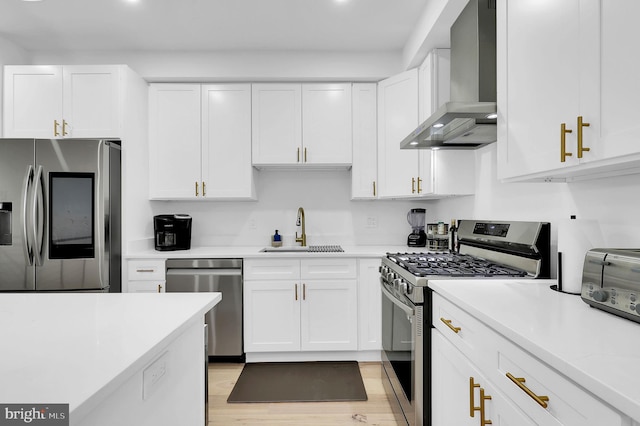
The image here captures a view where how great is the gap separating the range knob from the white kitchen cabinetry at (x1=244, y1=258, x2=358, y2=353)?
1.89 metres

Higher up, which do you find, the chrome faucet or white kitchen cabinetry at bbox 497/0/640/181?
white kitchen cabinetry at bbox 497/0/640/181

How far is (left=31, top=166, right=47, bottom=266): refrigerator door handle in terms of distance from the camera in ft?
8.45

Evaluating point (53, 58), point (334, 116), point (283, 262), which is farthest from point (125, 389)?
point (53, 58)

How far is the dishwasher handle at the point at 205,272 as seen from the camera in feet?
9.52

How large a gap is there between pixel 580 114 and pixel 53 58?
3.90 m

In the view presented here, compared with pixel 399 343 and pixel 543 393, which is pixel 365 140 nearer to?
pixel 399 343

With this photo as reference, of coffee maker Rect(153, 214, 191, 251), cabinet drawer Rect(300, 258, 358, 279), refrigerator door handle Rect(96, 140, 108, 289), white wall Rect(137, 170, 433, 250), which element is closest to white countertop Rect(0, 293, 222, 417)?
refrigerator door handle Rect(96, 140, 108, 289)

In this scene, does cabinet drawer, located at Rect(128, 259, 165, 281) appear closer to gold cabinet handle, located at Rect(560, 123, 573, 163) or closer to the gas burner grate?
the gas burner grate

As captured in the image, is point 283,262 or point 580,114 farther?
point 283,262

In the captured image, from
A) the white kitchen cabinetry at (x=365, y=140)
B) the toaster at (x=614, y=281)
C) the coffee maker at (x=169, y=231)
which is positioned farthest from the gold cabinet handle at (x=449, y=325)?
the coffee maker at (x=169, y=231)

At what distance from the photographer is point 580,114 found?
1.14 m

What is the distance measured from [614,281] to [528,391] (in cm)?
47

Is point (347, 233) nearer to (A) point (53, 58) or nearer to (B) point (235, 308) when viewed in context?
(B) point (235, 308)

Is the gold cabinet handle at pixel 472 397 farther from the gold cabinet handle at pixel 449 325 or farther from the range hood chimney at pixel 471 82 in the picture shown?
the range hood chimney at pixel 471 82
